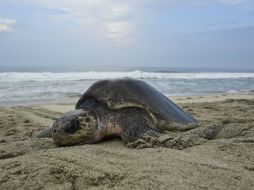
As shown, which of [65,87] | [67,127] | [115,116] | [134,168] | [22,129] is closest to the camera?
[134,168]

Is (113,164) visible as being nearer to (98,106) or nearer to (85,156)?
(85,156)

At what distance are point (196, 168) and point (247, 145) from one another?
40.1 inches

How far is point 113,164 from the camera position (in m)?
2.66

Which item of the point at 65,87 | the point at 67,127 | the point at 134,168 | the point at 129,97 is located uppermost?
the point at 129,97

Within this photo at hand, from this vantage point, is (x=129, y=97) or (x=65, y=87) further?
(x=65, y=87)

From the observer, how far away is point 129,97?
12.8 feet

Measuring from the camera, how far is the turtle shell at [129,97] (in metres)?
3.86

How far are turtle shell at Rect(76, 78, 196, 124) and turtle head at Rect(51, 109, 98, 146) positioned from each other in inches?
12.5

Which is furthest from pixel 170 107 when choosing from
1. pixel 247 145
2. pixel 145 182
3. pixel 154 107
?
pixel 145 182

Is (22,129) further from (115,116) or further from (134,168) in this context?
(134,168)

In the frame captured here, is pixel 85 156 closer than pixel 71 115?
Yes

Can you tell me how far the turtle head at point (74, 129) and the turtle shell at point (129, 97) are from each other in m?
0.32

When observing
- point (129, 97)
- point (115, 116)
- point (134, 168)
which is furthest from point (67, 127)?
point (134, 168)

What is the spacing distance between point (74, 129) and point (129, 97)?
2.33ft
